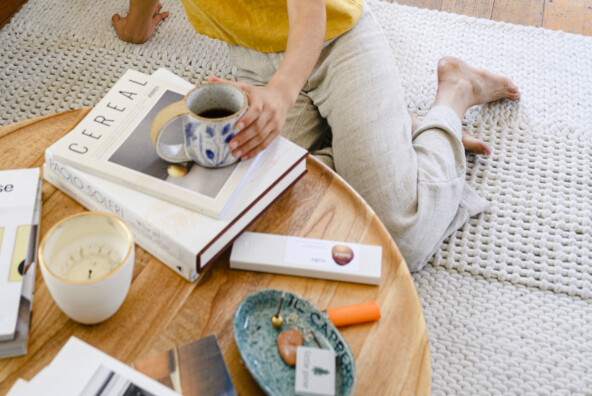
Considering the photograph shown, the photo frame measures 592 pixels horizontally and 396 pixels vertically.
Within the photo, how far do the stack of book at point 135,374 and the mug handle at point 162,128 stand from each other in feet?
0.74

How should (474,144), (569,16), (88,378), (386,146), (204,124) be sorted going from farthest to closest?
1. (569,16)
2. (474,144)
3. (386,146)
4. (204,124)
5. (88,378)

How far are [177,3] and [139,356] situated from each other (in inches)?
52.3

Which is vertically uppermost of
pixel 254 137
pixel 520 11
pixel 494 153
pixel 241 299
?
pixel 254 137

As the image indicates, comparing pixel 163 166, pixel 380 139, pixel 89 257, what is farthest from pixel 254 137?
pixel 380 139

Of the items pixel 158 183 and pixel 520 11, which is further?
pixel 520 11

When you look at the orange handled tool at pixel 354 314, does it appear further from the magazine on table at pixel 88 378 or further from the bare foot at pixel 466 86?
the bare foot at pixel 466 86

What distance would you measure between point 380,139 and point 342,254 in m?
0.37

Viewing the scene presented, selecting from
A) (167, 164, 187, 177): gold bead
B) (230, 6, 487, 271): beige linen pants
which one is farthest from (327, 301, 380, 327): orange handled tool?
(230, 6, 487, 271): beige linen pants

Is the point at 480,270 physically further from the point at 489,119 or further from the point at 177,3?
the point at 177,3

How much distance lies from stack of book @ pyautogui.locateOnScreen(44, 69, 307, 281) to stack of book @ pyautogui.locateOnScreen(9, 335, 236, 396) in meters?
0.11

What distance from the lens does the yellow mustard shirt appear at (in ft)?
3.35

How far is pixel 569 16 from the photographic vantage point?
174 cm

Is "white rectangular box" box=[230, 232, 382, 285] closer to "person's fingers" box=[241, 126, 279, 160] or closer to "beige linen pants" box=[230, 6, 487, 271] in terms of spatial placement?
"person's fingers" box=[241, 126, 279, 160]

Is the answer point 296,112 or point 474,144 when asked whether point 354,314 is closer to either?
point 296,112
